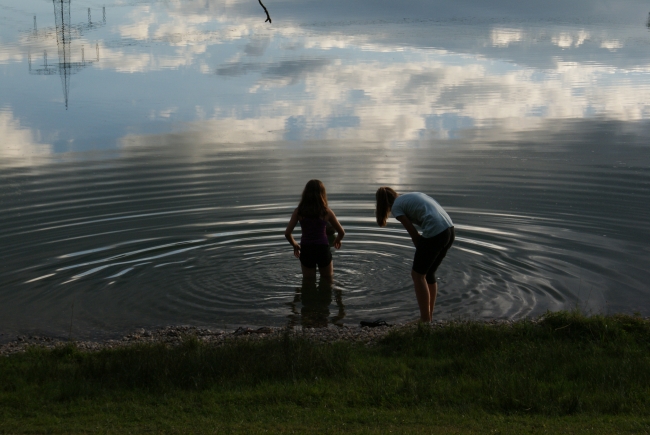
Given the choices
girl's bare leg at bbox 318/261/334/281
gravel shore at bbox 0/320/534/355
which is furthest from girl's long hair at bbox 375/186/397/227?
girl's bare leg at bbox 318/261/334/281

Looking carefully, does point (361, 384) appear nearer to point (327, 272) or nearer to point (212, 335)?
point (212, 335)

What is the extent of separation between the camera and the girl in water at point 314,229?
1211 cm

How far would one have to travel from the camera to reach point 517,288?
12930 mm

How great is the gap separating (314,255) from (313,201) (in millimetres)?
1067

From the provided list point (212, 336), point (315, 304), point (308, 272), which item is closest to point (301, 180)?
point (308, 272)

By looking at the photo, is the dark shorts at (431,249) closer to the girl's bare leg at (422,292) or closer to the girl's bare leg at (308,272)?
the girl's bare leg at (422,292)

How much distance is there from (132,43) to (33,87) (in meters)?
20.8

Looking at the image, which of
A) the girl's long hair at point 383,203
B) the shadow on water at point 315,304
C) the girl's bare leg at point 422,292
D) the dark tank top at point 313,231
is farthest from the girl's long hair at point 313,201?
the girl's bare leg at point 422,292

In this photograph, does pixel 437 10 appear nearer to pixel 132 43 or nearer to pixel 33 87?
pixel 132 43

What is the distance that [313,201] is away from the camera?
12.1 m

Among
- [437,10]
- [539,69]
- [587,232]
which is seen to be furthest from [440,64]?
[437,10]

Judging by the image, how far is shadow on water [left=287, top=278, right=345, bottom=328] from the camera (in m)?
11.9

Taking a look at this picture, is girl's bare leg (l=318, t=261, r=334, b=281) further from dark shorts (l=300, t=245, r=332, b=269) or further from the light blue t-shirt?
the light blue t-shirt

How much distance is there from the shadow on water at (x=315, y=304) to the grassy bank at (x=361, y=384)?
2303 mm
